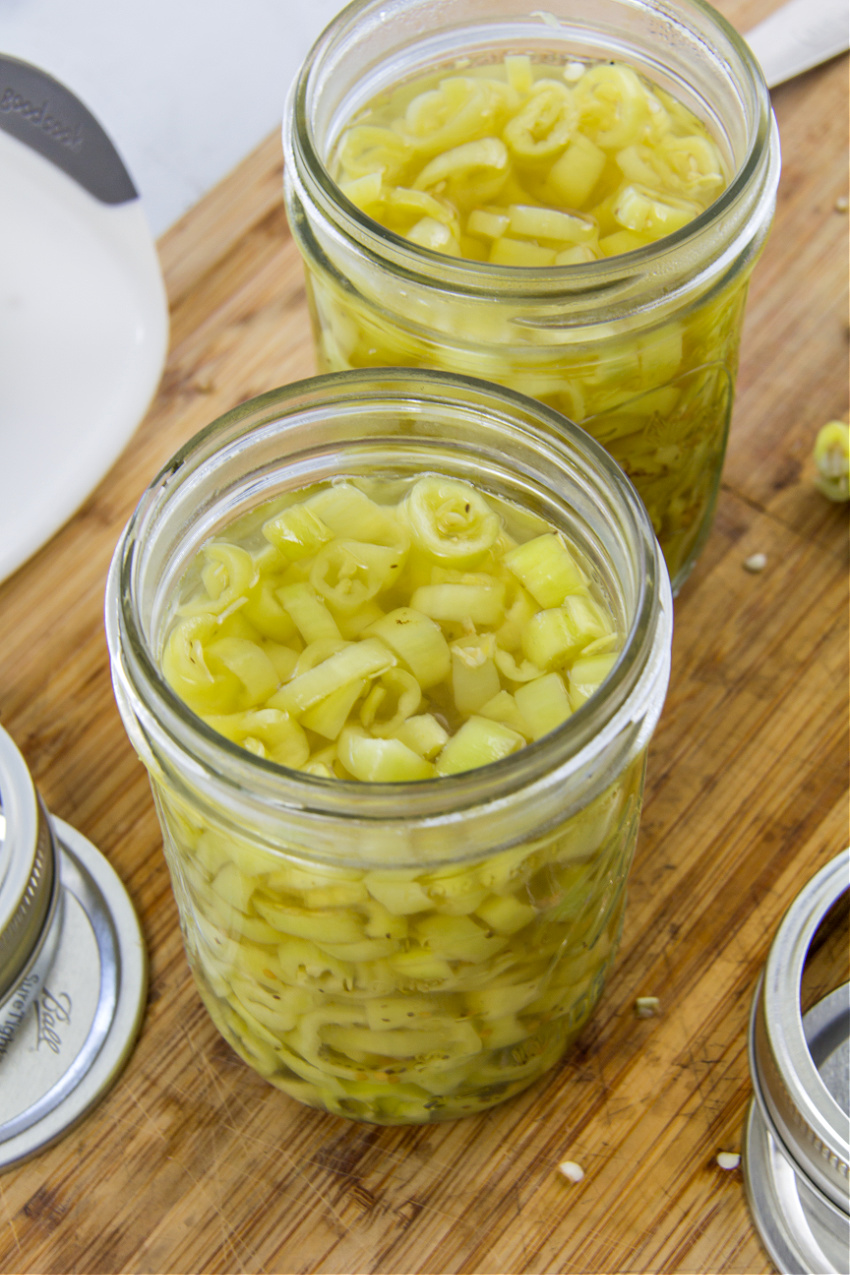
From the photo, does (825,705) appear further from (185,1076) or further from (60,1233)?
(60,1233)

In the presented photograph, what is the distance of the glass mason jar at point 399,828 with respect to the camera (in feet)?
2.71

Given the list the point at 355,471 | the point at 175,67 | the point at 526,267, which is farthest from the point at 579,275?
the point at 175,67

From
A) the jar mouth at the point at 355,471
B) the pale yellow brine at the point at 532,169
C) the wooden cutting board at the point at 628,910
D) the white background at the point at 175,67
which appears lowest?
the wooden cutting board at the point at 628,910

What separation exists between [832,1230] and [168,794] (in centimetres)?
62

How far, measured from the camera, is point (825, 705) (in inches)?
53.1

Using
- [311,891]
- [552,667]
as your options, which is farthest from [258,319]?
[311,891]

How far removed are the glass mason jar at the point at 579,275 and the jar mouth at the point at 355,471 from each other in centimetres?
8

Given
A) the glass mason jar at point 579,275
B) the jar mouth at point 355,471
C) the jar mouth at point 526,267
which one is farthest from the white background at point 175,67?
the jar mouth at point 355,471

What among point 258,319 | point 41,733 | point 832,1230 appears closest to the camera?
point 832,1230

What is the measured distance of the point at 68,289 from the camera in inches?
59.6

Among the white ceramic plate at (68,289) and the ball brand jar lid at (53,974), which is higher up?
the white ceramic plate at (68,289)

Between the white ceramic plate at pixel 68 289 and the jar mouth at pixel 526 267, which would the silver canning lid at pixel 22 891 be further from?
the jar mouth at pixel 526 267

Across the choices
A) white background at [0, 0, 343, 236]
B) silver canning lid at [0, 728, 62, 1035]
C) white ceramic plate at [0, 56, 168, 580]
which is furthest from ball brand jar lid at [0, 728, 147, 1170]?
white background at [0, 0, 343, 236]

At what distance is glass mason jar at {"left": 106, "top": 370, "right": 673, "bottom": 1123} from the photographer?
32.5 inches
